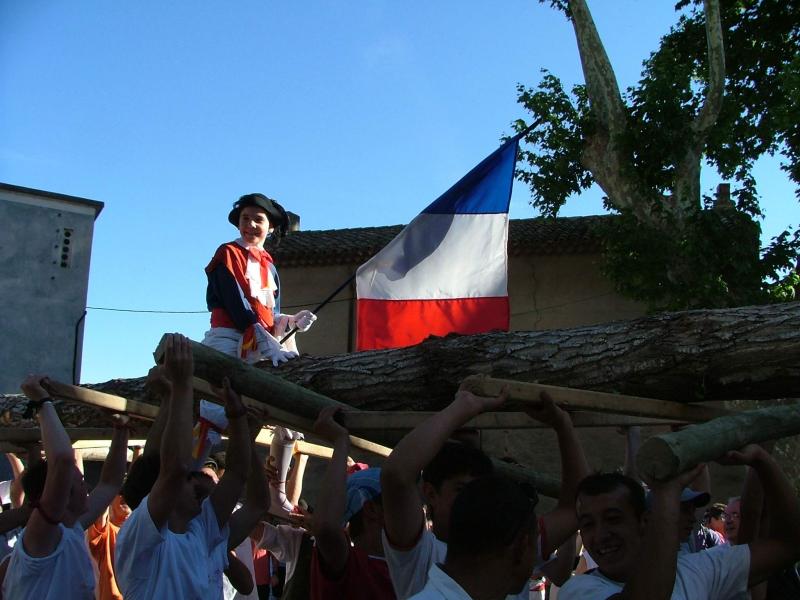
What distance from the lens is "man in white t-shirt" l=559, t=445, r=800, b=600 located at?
9.27 feet

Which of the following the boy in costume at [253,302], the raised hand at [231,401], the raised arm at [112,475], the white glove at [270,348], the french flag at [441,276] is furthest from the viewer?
the french flag at [441,276]

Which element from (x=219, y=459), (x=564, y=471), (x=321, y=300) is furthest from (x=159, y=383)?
(x=321, y=300)

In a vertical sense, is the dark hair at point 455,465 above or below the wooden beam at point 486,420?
below

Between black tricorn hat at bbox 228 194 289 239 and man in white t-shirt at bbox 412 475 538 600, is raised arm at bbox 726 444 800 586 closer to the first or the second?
man in white t-shirt at bbox 412 475 538 600

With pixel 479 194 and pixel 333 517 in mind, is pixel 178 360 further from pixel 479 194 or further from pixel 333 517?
pixel 479 194

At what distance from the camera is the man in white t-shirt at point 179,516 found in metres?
3.13

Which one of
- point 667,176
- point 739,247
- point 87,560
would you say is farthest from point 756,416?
point 667,176

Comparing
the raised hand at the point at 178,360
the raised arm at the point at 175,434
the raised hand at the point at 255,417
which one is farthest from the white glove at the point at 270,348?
the raised hand at the point at 178,360

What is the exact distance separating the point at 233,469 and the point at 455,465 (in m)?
1.05

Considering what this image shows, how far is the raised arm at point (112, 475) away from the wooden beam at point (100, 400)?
0.25ft

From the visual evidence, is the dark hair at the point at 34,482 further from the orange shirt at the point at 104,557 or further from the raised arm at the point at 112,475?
the orange shirt at the point at 104,557

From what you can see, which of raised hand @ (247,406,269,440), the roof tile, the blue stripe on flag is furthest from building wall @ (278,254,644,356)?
raised hand @ (247,406,269,440)

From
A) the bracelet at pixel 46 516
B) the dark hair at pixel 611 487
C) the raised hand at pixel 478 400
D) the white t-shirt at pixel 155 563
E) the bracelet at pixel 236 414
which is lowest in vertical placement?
the white t-shirt at pixel 155 563

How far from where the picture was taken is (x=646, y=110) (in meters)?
14.7
